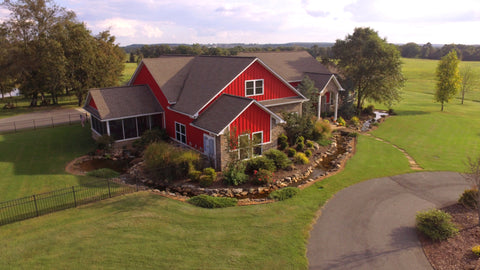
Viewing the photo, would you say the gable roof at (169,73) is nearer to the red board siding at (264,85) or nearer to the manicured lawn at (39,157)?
the red board siding at (264,85)

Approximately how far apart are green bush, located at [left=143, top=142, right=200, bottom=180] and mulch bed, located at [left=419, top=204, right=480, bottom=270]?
45.8 feet

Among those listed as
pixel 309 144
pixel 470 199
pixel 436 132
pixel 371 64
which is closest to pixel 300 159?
pixel 309 144

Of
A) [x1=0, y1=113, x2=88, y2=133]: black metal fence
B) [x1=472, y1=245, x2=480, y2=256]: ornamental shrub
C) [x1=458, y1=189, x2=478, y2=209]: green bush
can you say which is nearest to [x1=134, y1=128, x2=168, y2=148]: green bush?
[x1=0, y1=113, x2=88, y2=133]: black metal fence

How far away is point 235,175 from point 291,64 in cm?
2644

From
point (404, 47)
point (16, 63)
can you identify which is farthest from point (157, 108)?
point (404, 47)

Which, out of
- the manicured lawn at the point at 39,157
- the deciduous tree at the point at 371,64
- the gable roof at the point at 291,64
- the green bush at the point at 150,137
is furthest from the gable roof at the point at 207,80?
the deciduous tree at the point at 371,64

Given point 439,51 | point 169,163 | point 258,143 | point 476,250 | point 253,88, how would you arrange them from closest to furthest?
1. point 476,250
2. point 169,163
3. point 258,143
4. point 253,88
5. point 439,51

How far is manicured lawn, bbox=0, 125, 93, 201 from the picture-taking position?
19250 mm

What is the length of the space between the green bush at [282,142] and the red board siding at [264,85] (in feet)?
15.1

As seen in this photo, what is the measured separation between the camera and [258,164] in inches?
850

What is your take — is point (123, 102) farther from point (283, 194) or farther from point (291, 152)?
point (283, 194)

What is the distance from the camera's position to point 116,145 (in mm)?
27734

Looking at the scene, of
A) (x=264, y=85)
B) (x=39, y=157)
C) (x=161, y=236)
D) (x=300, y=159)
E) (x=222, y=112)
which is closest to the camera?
(x=161, y=236)

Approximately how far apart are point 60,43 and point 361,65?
41.6 metres
